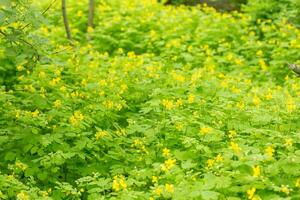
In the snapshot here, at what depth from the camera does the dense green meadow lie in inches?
165

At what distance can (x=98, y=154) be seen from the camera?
5219 millimetres

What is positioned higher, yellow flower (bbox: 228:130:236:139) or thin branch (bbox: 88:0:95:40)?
thin branch (bbox: 88:0:95:40)

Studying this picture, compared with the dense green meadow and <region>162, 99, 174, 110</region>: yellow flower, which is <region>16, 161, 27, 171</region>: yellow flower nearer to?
the dense green meadow

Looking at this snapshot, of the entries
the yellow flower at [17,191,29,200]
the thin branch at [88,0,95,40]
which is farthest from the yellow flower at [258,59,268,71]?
the yellow flower at [17,191,29,200]

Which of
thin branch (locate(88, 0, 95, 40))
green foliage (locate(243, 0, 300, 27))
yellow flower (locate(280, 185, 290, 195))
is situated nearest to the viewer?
yellow flower (locate(280, 185, 290, 195))

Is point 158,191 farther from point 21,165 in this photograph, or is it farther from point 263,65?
point 263,65

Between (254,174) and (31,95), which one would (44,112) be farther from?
(254,174)

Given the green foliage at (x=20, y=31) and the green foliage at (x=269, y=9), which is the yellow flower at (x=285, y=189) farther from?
the green foliage at (x=269, y=9)

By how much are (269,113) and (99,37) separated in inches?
205

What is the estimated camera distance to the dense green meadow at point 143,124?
418 centimetres

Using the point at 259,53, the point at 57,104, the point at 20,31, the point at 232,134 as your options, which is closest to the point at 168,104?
the point at 232,134

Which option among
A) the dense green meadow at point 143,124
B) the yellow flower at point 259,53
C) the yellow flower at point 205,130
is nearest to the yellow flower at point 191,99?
the dense green meadow at point 143,124

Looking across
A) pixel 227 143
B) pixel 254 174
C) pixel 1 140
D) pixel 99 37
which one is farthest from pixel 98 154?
pixel 99 37

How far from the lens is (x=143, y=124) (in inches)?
225
